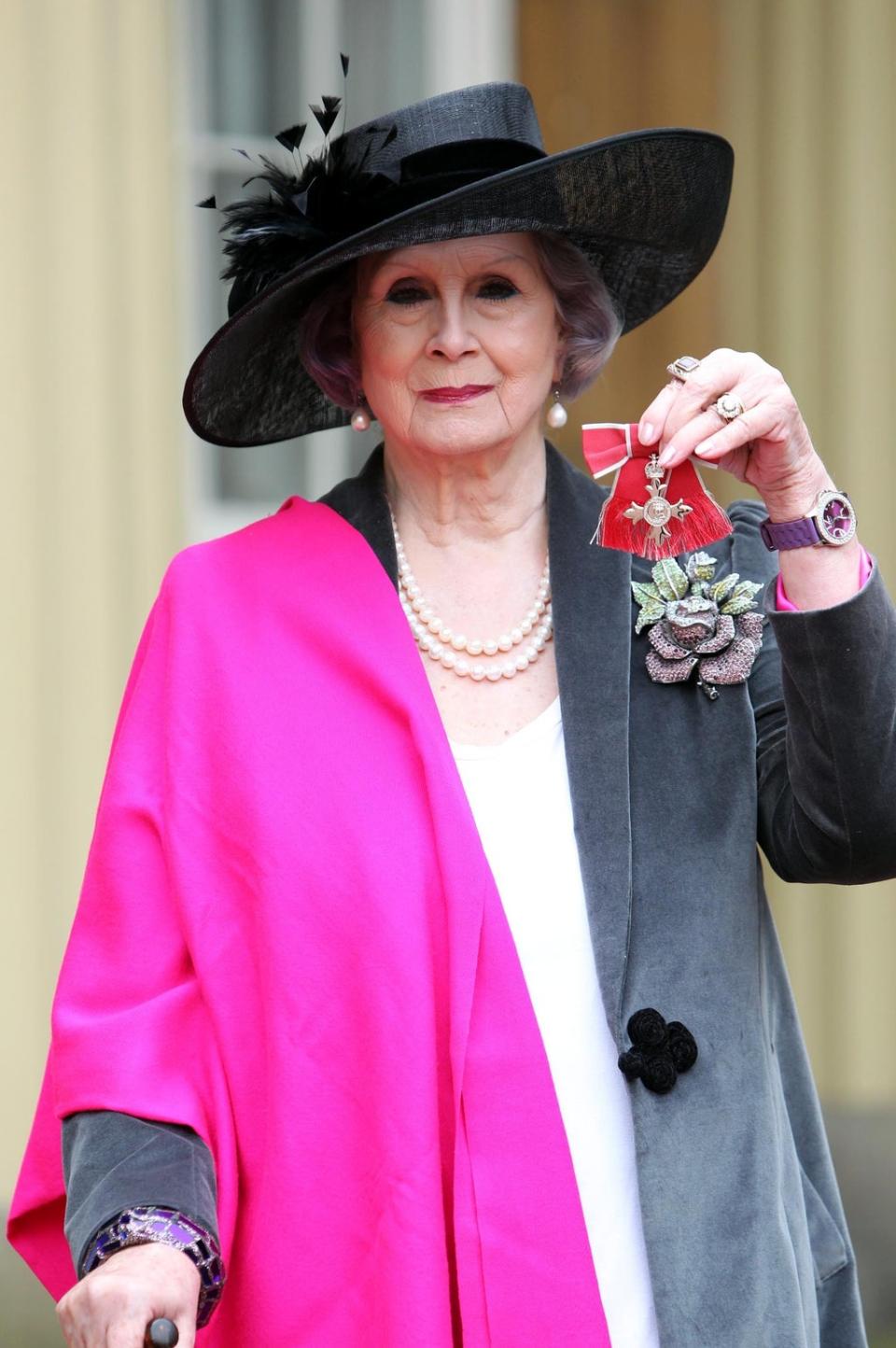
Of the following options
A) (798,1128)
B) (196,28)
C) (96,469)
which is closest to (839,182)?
(196,28)

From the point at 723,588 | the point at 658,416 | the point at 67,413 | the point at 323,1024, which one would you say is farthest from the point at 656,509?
the point at 67,413

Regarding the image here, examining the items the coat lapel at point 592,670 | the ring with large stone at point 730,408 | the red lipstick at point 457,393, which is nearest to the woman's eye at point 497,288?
the red lipstick at point 457,393

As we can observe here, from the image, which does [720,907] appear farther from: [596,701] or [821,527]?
[821,527]

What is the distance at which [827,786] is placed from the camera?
6.02ft

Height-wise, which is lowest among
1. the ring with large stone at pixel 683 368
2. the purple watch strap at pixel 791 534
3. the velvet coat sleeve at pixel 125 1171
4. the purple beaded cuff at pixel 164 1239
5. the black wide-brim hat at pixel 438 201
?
the purple beaded cuff at pixel 164 1239

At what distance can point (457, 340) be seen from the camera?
207 centimetres

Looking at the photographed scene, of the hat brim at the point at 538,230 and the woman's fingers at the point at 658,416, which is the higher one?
the hat brim at the point at 538,230

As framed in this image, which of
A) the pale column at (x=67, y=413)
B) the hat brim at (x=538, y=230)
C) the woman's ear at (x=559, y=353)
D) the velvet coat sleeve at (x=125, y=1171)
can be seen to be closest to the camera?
the velvet coat sleeve at (x=125, y=1171)

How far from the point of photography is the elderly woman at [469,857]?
1.84m

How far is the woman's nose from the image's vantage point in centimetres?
207

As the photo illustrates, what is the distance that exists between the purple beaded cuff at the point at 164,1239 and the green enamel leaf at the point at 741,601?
920mm

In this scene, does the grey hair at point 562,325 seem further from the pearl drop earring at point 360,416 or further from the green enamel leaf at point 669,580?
the green enamel leaf at point 669,580

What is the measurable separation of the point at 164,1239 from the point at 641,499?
920 millimetres

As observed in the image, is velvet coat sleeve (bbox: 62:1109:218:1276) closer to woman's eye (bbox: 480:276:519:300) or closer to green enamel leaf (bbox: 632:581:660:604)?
green enamel leaf (bbox: 632:581:660:604)
